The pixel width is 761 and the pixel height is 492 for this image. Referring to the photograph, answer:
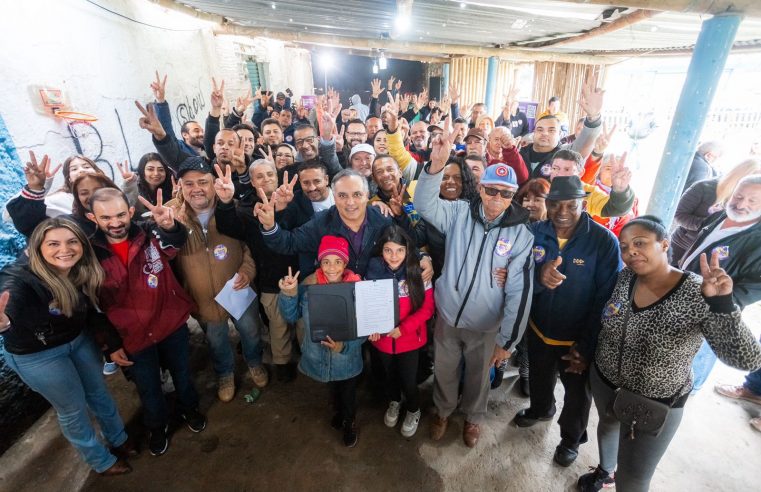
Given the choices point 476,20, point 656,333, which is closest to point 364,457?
point 656,333

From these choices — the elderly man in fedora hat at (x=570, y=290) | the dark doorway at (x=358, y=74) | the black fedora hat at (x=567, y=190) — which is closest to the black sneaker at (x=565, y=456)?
the elderly man in fedora hat at (x=570, y=290)

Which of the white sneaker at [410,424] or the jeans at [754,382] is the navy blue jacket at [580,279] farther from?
the jeans at [754,382]

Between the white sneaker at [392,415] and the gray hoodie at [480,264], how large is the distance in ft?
3.27

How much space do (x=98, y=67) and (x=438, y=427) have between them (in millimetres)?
5461

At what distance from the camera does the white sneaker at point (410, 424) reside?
2.88 metres

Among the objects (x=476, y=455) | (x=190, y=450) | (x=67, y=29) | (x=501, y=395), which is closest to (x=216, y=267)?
(x=190, y=450)

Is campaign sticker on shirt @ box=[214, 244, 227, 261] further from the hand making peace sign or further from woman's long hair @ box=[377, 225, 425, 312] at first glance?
woman's long hair @ box=[377, 225, 425, 312]

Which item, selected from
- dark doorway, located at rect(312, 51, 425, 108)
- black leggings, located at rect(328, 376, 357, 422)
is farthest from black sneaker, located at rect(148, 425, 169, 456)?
dark doorway, located at rect(312, 51, 425, 108)

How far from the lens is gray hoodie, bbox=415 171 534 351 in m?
2.28

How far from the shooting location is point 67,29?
3689mm

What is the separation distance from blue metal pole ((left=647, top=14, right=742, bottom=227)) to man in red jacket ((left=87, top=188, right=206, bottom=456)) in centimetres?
418

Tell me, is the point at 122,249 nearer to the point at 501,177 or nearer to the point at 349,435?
the point at 349,435

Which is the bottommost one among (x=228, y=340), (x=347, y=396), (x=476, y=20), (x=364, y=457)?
(x=364, y=457)

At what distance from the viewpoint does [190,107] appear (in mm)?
6598
